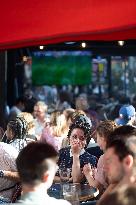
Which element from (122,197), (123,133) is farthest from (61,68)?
(122,197)

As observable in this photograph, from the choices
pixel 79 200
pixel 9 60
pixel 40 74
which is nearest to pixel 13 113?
pixel 9 60

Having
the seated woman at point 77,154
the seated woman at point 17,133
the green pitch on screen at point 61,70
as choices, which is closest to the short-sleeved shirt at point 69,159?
the seated woman at point 77,154

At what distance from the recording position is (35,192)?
11.3 ft

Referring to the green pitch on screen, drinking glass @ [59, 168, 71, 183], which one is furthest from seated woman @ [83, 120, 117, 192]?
the green pitch on screen

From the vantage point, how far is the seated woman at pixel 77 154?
5711 mm

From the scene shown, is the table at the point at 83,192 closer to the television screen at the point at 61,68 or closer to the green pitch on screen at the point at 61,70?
the television screen at the point at 61,68

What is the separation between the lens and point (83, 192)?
5.50 m

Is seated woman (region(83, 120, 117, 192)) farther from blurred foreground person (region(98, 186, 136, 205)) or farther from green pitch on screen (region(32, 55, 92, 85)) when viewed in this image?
green pitch on screen (region(32, 55, 92, 85))

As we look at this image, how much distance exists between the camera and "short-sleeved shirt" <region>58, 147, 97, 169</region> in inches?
233

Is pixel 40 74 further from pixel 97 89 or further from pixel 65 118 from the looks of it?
pixel 65 118

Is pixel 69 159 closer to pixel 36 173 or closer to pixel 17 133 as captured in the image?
pixel 17 133

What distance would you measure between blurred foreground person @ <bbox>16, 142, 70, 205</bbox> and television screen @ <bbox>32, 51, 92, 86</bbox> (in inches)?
625

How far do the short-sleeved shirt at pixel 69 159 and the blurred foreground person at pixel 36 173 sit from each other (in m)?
2.39

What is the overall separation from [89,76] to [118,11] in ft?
55.5
